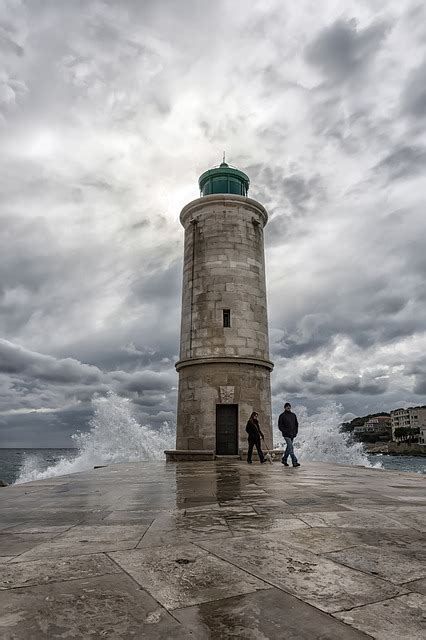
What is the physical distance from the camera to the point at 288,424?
1125 cm

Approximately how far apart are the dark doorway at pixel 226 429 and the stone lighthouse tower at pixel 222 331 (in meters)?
0.03

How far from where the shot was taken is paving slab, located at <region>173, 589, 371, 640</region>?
66.0 inches

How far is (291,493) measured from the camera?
5.79 meters

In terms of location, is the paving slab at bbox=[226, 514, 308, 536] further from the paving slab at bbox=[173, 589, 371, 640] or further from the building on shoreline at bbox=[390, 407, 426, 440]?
the building on shoreline at bbox=[390, 407, 426, 440]

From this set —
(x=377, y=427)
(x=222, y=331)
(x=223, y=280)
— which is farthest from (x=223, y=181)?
(x=377, y=427)

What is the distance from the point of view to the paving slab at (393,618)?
1.67m

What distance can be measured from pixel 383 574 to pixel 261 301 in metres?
14.3

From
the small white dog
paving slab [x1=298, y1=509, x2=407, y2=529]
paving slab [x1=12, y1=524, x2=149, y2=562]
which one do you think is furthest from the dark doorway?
paving slab [x1=12, y1=524, x2=149, y2=562]

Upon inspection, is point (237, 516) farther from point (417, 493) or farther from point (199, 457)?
point (199, 457)

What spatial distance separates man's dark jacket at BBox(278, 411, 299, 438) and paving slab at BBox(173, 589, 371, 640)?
9.41 m

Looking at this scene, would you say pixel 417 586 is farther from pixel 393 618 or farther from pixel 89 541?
pixel 89 541

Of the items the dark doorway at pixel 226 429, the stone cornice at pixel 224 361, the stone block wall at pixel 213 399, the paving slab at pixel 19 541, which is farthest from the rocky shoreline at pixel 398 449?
the paving slab at pixel 19 541

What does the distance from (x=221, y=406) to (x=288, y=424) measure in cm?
417

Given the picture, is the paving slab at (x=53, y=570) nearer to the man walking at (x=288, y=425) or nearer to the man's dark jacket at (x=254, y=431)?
the man walking at (x=288, y=425)
